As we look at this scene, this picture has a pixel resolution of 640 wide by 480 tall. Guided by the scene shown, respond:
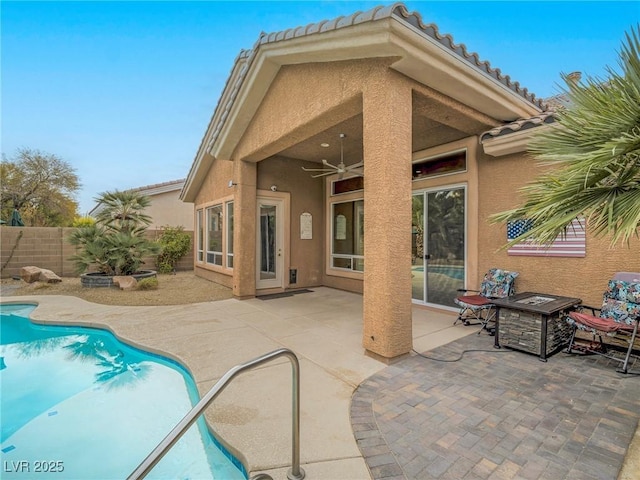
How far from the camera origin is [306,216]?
10844mm

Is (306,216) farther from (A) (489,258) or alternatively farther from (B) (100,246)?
(B) (100,246)

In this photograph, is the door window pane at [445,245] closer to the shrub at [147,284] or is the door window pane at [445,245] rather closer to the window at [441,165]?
the window at [441,165]

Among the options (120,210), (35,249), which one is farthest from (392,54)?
(35,249)

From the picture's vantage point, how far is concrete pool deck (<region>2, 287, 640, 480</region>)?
2656 millimetres

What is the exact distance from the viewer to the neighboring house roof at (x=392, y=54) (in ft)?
13.2

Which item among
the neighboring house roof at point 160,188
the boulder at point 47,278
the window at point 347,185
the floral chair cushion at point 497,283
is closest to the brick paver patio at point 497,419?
the floral chair cushion at point 497,283

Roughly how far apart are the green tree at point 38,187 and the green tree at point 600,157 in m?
26.7

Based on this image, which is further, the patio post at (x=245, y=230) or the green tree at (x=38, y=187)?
the green tree at (x=38, y=187)

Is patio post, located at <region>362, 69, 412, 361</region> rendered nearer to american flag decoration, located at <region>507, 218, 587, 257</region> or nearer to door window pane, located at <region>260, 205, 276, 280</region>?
american flag decoration, located at <region>507, 218, 587, 257</region>

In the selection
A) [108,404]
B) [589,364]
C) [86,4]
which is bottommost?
[108,404]

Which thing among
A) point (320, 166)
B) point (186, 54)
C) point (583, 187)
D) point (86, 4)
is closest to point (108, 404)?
point (583, 187)

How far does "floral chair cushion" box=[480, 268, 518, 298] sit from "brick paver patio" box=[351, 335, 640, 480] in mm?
1726

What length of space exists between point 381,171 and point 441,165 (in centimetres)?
367

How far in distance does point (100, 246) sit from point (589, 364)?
13608 mm
